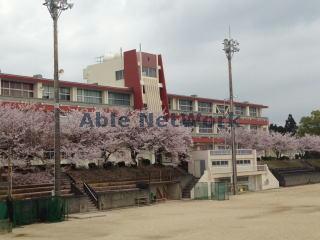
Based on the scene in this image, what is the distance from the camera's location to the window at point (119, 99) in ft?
256

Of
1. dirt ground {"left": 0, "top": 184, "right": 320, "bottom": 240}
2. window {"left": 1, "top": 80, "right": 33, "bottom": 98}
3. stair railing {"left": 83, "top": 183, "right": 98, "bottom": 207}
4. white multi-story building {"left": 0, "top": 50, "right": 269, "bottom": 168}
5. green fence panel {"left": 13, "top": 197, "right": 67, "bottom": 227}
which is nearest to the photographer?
dirt ground {"left": 0, "top": 184, "right": 320, "bottom": 240}

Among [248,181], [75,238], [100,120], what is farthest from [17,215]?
[248,181]

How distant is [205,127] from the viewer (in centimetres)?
9912

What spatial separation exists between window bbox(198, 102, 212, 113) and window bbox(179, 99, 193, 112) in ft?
9.29

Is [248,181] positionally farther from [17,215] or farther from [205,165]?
[17,215]

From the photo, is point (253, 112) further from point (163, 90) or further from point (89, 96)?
point (89, 96)

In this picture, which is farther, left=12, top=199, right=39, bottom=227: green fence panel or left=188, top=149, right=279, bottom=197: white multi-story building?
left=188, top=149, right=279, bottom=197: white multi-story building

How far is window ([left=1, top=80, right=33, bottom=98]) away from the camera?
64.2 m

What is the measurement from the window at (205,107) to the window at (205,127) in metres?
3.20

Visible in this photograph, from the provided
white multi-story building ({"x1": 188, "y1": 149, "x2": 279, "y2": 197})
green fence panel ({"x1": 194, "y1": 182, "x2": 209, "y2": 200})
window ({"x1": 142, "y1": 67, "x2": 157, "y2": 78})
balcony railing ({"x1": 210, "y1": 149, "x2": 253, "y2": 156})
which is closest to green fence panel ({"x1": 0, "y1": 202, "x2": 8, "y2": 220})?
green fence panel ({"x1": 194, "y1": 182, "x2": 209, "y2": 200})

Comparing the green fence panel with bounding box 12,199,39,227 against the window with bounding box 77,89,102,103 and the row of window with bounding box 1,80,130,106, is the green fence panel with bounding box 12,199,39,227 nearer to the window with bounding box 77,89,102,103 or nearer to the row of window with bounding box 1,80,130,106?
the row of window with bounding box 1,80,130,106

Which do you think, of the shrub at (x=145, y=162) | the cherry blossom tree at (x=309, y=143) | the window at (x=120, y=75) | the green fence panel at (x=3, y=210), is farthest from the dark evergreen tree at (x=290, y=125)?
the green fence panel at (x=3, y=210)

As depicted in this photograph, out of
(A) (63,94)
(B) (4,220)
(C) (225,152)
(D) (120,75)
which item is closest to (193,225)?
(B) (4,220)

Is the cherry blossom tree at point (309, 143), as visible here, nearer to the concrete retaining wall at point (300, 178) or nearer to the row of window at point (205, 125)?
the concrete retaining wall at point (300, 178)
